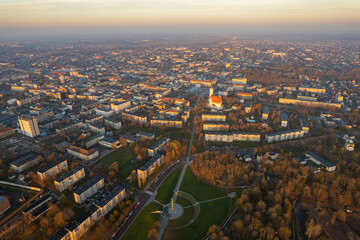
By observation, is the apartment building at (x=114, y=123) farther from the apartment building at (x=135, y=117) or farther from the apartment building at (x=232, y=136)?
the apartment building at (x=232, y=136)

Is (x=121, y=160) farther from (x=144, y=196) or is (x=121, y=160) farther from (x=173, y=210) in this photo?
(x=173, y=210)

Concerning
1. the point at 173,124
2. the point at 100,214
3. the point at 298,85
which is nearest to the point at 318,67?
the point at 298,85

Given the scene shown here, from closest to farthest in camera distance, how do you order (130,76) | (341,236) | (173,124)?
(341,236) → (173,124) → (130,76)

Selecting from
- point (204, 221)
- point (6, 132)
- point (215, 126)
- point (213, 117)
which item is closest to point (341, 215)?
point (204, 221)

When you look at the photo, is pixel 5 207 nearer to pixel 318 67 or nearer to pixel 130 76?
pixel 130 76

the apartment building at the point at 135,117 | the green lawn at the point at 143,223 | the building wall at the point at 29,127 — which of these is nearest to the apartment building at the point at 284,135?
the green lawn at the point at 143,223
